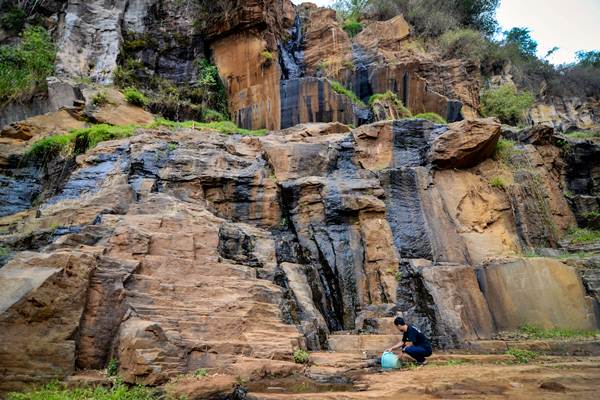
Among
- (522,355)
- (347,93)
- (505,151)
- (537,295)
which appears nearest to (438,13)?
(347,93)

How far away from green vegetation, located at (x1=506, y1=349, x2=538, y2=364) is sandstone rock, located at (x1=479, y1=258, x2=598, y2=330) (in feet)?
7.46

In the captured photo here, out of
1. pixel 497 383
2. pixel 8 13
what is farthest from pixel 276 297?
pixel 8 13

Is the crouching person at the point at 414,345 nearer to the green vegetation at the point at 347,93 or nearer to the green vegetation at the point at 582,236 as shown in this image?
the green vegetation at the point at 582,236

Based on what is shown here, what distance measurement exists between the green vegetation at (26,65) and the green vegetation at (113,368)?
17.5 m

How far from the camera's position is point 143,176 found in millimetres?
12375

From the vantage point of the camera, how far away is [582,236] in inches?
553

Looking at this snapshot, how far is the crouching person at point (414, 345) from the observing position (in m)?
7.20

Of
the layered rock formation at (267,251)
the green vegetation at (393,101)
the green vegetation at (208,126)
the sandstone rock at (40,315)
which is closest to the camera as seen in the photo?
the sandstone rock at (40,315)

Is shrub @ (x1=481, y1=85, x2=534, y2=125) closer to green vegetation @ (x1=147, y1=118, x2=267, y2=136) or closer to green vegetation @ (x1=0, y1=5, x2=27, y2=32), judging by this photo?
green vegetation @ (x1=147, y1=118, x2=267, y2=136)

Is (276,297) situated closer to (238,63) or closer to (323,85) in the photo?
(323,85)

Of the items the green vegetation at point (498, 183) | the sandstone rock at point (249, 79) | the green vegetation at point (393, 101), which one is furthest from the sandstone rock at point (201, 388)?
the green vegetation at point (393, 101)

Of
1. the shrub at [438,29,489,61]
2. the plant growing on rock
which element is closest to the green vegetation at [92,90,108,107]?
the plant growing on rock

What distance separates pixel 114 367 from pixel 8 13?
26062 mm

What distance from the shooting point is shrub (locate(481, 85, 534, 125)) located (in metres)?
25.8
